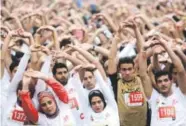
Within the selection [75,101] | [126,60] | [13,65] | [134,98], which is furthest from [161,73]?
[13,65]

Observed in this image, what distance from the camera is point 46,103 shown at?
8.70 metres

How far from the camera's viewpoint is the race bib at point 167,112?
927cm

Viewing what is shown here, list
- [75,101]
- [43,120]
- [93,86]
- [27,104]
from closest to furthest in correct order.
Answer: [27,104], [43,120], [93,86], [75,101]

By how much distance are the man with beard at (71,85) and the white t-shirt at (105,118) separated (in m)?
0.29

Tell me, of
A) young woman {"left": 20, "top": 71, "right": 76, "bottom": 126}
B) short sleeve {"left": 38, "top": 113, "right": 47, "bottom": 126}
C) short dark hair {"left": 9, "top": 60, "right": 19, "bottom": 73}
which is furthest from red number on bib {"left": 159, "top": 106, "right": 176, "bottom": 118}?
short dark hair {"left": 9, "top": 60, "right": 19, "bottom": 73}

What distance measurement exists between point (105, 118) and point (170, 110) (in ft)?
2.56

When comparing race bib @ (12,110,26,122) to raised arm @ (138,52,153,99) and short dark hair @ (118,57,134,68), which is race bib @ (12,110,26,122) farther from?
raised arm @ (138,52,153,99)

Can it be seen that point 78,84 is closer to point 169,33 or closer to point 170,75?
point 170,75

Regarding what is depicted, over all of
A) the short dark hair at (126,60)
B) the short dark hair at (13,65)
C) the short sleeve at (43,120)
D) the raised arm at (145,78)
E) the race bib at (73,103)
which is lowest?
the short sleeve at (43,120)

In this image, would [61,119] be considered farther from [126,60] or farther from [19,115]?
[126,60]

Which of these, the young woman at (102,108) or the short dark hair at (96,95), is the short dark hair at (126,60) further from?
the short dark hair at (96,95)

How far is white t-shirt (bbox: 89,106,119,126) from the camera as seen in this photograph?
361 inches

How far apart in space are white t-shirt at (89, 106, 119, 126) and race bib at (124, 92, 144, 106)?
1.91 feet

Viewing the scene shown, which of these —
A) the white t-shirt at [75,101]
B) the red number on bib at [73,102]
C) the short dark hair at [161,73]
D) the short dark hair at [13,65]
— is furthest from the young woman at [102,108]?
the short dark hair at [13,65]
